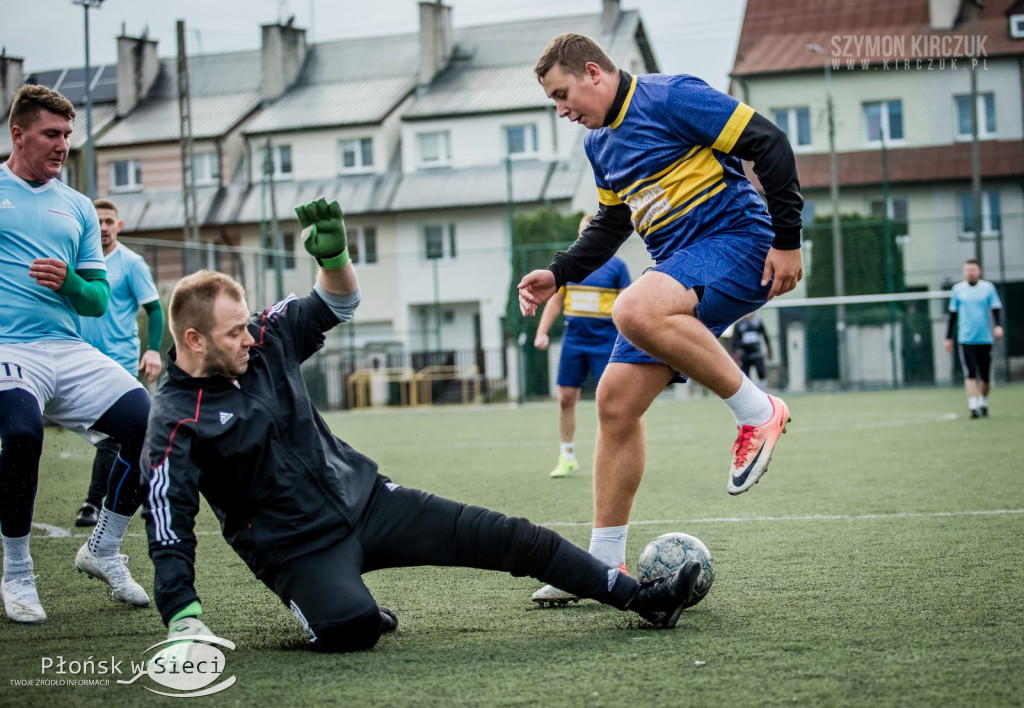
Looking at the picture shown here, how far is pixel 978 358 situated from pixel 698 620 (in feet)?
42.1

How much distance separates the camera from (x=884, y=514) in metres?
6.37

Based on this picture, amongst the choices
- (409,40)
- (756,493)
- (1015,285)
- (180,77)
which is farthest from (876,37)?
(756,493)

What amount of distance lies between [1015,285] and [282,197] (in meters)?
24.0

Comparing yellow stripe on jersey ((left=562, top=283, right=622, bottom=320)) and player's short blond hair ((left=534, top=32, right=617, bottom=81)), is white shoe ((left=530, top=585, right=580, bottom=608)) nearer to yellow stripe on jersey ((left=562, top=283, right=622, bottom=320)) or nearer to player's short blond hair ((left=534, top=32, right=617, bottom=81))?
player's short blond hair ((left=534, top=32, right=617, bottom=81))

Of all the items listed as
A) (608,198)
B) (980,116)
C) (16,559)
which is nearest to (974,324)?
(608,198)

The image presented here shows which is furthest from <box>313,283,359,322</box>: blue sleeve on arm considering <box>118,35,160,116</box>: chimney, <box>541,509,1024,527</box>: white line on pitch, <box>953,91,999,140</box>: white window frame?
<box>118,35,160,116</box>: chimney

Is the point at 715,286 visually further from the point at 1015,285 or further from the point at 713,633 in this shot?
the point at 1015,285

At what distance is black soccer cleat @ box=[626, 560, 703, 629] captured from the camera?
12.3 ft

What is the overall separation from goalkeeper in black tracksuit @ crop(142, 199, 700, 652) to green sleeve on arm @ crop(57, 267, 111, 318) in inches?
49.2

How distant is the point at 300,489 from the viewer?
3.68 metres

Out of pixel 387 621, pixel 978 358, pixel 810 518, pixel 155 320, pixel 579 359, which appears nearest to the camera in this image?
pixel 387 621

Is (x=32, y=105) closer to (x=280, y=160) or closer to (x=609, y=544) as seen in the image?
(x=609, y=544)

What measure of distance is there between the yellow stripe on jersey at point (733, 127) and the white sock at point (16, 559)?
3261 mm

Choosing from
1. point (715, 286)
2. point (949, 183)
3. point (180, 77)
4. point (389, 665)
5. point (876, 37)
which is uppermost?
point (876, 37)
